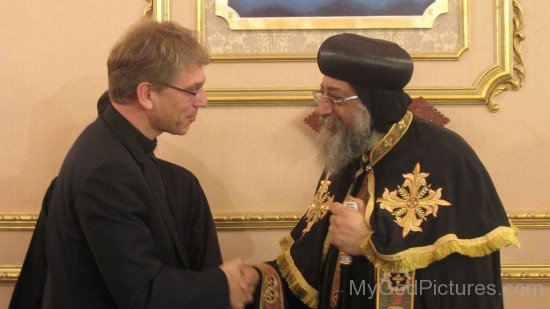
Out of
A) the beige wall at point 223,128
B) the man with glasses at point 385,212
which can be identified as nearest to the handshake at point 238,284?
the man with glasses at point 385,212

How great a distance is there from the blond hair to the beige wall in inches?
42.9

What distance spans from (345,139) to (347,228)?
40 cm

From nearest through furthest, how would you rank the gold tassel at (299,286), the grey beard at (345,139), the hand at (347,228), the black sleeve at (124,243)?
1. the black sleeve at (124,243)
2. the hand at (347,228)
3. the grey beard at (345,139)
4. the gold tassel at (299,286)

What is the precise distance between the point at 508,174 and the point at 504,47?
25.6 inches

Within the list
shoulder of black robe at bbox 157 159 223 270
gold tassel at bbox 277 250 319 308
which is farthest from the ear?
gold tassel at bbox 277 250 319 308

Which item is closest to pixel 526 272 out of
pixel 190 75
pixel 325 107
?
pixel 325 107

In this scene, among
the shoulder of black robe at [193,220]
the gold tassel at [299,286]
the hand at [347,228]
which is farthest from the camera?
the shoulder of black robe at [193,220]

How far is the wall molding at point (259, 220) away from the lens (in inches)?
159

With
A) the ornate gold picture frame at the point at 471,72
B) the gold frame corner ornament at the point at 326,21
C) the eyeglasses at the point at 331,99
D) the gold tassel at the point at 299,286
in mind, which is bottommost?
the gold tassel at the point at 299,286

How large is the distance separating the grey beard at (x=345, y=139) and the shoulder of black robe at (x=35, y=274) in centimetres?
119

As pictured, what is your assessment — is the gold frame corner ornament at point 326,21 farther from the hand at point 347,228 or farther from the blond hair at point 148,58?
the hand at point 347,228

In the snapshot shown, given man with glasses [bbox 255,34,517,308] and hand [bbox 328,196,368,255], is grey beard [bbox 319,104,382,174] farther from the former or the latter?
hand [bbox 328,196,368,255]

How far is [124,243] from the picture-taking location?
8.96 feet

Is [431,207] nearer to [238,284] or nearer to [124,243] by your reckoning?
[238,284]
